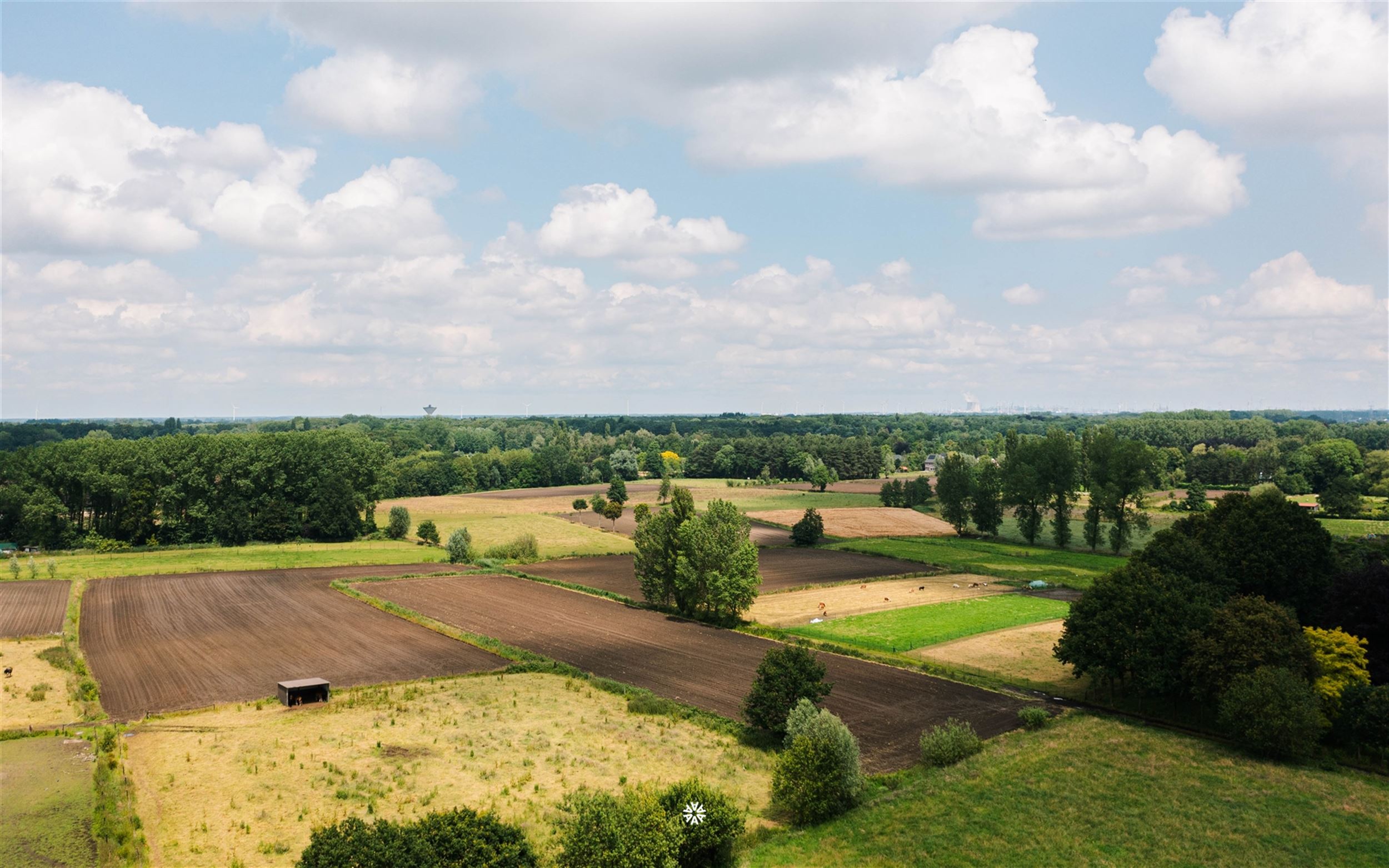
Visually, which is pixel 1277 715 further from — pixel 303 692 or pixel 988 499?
pixel 988 499

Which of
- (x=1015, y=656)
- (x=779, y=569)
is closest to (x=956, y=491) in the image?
(x=779, y=569)

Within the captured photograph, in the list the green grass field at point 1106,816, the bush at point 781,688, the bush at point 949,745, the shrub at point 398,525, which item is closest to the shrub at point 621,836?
the green grass field at point 1106,816

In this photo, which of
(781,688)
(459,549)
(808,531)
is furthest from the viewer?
(808,531)

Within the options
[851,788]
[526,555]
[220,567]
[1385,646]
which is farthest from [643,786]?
[220,567]

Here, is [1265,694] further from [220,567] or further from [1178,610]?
[220,567]

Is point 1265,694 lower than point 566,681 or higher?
higher

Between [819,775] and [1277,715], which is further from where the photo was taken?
[1277,715]

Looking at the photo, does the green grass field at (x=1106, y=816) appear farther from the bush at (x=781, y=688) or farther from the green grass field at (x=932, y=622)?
the green grass field at (x=932, y=622)
